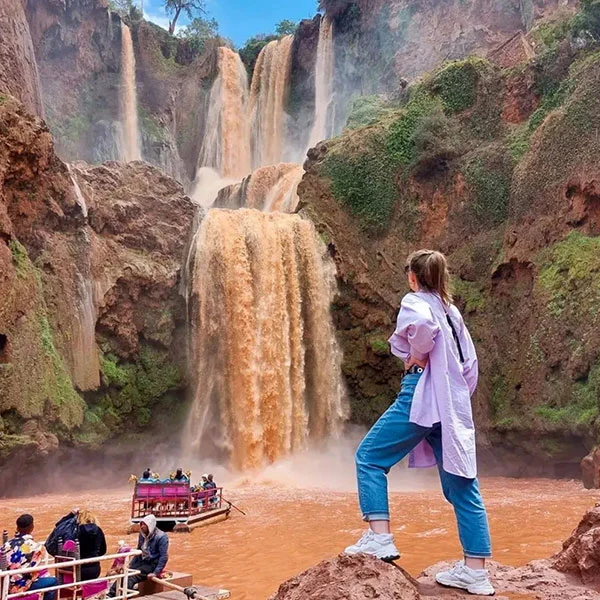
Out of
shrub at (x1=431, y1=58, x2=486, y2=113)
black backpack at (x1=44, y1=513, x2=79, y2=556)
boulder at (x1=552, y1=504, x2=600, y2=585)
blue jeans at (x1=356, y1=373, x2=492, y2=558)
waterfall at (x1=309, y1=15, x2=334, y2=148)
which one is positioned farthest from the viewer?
waterfall at (x1=309, y1=15, x2=334, y2=148)

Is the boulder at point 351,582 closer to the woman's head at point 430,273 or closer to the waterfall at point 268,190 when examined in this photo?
the woman's head at point 430,273

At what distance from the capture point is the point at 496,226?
22.3m

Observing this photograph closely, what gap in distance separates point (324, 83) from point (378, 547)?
38974 millimetres

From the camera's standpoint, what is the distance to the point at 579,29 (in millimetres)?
23094

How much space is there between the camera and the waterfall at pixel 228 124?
125ft

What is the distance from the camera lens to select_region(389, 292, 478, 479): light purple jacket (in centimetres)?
351

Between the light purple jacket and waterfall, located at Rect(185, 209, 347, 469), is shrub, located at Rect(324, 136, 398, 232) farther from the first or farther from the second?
the light purple jacket

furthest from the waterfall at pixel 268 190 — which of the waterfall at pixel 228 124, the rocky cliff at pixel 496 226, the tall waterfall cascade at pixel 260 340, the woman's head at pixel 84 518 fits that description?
the woman's head at pixel 84 518

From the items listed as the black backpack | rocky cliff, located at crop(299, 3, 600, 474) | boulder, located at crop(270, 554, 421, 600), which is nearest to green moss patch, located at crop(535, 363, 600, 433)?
rocky cliff, located at crop(299, 3, 600, 474)

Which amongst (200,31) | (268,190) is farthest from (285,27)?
(268,190)

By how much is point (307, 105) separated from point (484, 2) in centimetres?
1139

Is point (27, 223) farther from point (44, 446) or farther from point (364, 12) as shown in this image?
point (364, 12)

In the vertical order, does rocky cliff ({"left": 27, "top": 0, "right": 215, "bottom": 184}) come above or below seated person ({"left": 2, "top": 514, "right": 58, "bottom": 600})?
above

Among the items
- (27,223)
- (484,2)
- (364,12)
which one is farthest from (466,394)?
(364,12)
